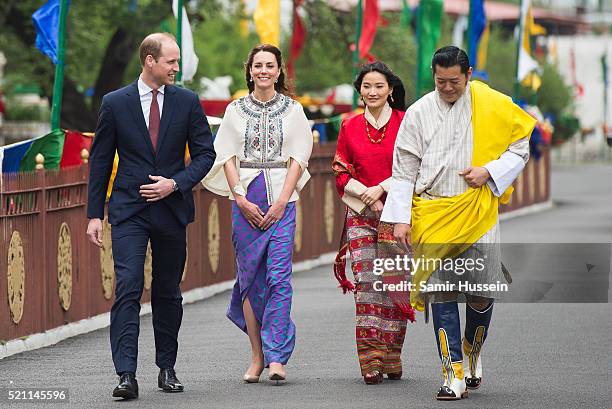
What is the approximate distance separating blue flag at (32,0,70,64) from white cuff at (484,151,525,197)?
291 inches

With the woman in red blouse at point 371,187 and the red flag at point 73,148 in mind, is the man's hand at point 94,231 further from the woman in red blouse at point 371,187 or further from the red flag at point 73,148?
the red flag at point 73,148

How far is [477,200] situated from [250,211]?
142cm

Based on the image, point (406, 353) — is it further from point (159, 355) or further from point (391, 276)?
point (159, 355)

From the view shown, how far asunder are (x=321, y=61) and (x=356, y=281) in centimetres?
5165

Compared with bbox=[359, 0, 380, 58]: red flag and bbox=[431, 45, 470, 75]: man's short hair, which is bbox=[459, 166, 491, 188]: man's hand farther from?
bbox=[359, 0, 380, 58]: red flag

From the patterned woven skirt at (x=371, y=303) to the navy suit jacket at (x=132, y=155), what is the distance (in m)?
1.11

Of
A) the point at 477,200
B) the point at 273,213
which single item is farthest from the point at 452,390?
the point at 273,213

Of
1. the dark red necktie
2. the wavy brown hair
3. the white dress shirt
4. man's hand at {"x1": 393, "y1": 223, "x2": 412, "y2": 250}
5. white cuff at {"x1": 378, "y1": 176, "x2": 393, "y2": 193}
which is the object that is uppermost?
the wavy brown hair

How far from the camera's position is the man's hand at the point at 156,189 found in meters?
8.69

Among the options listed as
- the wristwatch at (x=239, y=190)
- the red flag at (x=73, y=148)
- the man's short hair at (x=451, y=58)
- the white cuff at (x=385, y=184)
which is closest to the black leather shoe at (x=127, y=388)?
the wristwatch at (x=239, y=190)

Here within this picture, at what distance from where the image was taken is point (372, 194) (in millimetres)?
9328

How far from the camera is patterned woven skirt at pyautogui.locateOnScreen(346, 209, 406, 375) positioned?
371 inches

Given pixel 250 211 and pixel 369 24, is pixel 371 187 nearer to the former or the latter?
pixel 250 211

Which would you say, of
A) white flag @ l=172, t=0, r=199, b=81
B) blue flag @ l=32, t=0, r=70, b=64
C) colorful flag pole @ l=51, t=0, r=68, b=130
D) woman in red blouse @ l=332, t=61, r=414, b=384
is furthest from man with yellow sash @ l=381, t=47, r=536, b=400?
white flag @ l=172, t=0, r=199, b=81
